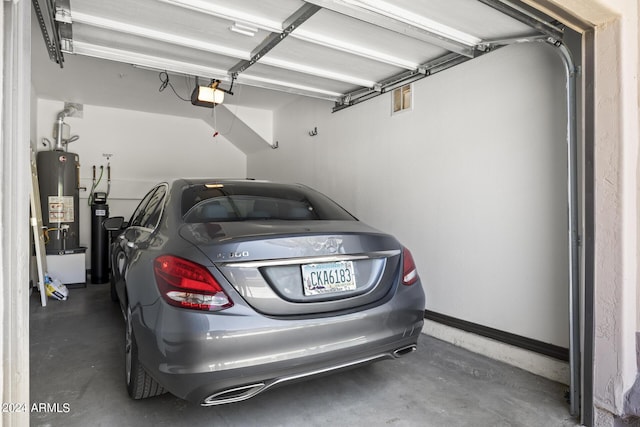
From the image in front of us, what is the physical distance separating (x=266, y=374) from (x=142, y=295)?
0.76 metres

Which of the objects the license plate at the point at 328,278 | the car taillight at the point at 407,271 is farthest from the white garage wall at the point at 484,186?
the license plate at the point at 328,278

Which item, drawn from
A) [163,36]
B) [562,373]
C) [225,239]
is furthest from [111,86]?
[562,373]

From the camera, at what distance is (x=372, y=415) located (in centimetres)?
202

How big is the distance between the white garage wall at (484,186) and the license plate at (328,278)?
1539 mm

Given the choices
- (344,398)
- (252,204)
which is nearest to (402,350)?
(344,398)

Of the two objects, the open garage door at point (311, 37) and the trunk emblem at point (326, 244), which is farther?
the open garage door at point (311, 37)

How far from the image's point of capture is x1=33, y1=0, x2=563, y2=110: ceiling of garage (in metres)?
2.27

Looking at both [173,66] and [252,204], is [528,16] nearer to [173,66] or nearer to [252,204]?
[252,204]

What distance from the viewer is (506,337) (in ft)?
8.95

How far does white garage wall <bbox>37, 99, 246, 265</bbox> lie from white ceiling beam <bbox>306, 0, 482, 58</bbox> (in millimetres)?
5561

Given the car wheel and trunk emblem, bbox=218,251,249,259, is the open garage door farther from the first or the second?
the car wheel

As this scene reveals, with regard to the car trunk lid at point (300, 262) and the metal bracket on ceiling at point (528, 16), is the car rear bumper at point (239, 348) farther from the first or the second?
the metal bracket on ceiling at point (528, 16)

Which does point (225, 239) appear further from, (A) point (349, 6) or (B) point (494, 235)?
(B) point (494, 235)

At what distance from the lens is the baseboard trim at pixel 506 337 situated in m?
2.43
